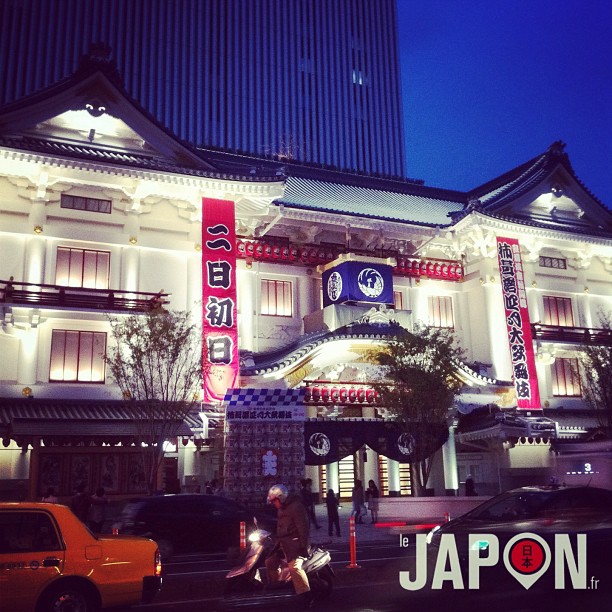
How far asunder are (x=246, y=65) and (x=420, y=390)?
60.4 meters

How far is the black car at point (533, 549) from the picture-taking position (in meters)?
10.5

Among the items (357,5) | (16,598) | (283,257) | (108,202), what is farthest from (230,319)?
(357,5)

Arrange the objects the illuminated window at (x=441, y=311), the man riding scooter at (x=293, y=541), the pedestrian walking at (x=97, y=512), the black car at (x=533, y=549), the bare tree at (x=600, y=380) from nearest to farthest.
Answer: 1. the man riding scooter at (x=293, y=541)
2. the black car at (x=533, y=549)
3. the pedestrian walking at (x=97, y=512)
4. the bare tree at (x=600, y=380)
5. the illuminated window at (x=441, y=311)

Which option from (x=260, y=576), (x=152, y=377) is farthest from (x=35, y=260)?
(x=260, y=576)

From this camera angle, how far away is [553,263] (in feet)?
109

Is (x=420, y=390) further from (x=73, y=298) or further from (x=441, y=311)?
(x=73, y=298)

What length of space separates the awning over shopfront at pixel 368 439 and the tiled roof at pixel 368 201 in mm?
9165

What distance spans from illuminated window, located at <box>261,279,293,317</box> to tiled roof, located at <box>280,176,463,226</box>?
3.46 metres

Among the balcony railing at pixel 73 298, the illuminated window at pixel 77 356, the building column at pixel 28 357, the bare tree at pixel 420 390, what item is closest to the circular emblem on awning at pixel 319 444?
the bare tree at pixel 420 390

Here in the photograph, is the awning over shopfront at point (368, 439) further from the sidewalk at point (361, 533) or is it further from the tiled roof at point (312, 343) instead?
the tiled roof at point (312, 343)

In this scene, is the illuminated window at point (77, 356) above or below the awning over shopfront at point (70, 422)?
above

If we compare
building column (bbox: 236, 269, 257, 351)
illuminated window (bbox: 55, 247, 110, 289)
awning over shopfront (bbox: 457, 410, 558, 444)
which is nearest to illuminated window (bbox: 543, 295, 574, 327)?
awning over shopfront (bbox: 457, 410, 558, 444)

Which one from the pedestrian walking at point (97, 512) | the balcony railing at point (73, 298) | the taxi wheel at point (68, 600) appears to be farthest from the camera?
the balcony railing at point (73, 298)

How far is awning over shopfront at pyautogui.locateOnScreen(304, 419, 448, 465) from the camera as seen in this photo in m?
22.5
